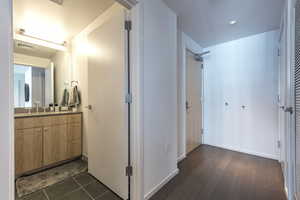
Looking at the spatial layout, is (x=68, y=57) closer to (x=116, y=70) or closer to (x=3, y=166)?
(x=116, y=70)

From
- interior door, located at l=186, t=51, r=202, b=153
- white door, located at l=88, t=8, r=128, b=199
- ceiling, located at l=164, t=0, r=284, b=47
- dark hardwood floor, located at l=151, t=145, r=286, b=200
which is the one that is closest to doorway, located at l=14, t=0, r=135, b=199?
white door, located at l=88, t=8, r=128, b=199

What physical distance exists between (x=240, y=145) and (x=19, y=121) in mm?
3700

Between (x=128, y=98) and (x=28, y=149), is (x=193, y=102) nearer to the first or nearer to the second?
(x=128, y=98)

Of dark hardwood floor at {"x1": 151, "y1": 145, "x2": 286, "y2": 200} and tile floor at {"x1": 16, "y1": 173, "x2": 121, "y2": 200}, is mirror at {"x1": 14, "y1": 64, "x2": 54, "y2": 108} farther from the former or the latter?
dark hardwood floor at {"x1": 151, "y1": 145, "x2": 286, "y2": 200}

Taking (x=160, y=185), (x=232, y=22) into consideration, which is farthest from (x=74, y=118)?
(x=232, y=22)

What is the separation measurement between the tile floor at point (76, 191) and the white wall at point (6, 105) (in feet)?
3.47

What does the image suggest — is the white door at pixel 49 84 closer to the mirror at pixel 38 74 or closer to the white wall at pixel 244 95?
the mirror at pixel 38 74

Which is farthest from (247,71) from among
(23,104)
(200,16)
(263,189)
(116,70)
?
(23,104)

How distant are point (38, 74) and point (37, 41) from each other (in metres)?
0.58

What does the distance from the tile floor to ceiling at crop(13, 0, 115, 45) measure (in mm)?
2298

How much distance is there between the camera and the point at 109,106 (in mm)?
1578

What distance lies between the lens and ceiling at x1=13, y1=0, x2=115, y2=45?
1.77 meters

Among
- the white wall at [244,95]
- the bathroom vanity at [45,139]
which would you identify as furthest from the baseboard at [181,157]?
the bathroom vanity at [45,139]

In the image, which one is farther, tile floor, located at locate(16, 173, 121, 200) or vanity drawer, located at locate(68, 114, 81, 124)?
vanity drawer, located at locate(68, 114, 81, 124)
